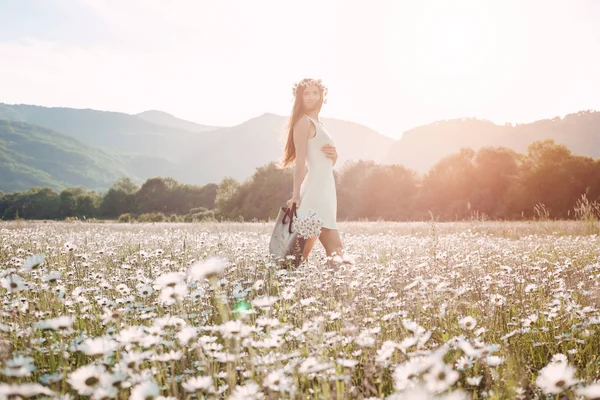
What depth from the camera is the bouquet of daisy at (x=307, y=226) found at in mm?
6105

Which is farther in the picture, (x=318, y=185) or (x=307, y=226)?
(x=318, y=185)

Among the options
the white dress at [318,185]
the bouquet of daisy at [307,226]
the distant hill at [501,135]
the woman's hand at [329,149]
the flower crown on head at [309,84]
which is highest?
the distant hill at [501,135]

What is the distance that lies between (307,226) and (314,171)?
2.98ft

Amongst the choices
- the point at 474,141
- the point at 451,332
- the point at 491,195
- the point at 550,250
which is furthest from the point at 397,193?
the point at 474,141

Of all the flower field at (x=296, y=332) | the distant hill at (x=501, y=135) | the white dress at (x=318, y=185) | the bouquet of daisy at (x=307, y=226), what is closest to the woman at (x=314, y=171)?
the white dress at (x=318, y=185)

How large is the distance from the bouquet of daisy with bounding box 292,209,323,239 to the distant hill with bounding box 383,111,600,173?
195 feet

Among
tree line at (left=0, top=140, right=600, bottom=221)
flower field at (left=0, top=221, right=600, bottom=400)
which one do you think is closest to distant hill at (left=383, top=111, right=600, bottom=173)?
tree line at (left=0, top=140, right=600, bottom=221)

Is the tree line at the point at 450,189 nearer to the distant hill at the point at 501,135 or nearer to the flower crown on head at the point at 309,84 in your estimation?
the distant hill at the point at 501,135

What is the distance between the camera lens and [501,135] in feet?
474

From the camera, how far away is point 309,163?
6.70 metres

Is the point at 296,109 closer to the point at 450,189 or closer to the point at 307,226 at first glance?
the point at 307,226

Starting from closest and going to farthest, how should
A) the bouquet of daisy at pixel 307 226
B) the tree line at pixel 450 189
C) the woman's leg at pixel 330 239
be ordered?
the bouquet of daisy at pixel 307 226, the woman's leg at pixel 330 239, the tree line at pixel 450 189

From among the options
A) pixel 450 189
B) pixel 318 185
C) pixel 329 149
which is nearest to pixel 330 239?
pixel 318 185

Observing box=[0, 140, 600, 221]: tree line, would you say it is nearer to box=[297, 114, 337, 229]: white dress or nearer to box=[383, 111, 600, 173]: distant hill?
box=[383, 111, 600, 173]: distant hill
